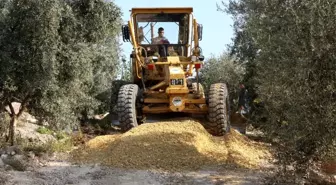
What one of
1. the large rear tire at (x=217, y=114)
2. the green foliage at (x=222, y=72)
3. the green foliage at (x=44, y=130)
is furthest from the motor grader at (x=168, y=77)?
the green foliage at (x=222, y=72)

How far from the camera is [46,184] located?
755cm

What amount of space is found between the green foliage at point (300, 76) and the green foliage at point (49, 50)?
4850mm

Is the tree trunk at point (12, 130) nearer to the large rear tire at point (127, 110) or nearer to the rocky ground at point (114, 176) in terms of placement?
the rocky ground at point (114, 176)

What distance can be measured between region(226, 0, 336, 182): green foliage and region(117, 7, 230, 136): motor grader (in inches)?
157

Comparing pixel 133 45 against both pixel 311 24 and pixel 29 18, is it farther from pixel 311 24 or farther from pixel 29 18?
pixel 311 24

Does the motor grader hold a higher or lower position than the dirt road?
higher

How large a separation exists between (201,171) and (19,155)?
3320mm

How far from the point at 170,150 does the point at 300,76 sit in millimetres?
3710

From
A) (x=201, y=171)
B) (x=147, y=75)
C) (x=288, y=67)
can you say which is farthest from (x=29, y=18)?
(x=288, y=67)

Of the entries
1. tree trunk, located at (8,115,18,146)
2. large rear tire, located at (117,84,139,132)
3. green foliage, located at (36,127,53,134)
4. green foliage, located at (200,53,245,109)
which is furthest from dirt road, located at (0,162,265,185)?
green foliage, located at (200,53,245,109)

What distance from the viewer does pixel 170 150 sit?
31.6 ft

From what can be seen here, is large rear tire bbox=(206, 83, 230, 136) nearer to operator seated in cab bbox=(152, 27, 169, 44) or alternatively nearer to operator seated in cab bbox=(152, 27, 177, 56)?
operator seated in cab bbox=(152, 27, 177, 56)

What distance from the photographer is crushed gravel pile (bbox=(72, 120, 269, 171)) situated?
359 inches

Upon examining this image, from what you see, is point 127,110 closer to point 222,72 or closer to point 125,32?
point 125,32
